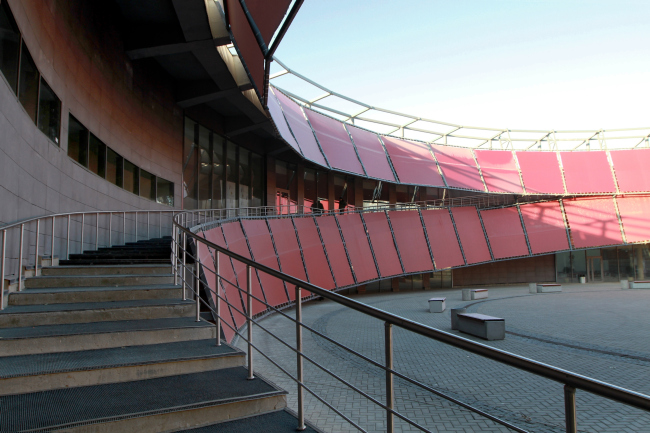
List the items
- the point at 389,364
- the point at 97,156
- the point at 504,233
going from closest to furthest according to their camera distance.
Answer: the point at 389,364
the point at 97,156
the point at 504,233

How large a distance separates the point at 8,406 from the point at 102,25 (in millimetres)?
12036

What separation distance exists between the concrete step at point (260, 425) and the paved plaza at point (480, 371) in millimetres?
1955

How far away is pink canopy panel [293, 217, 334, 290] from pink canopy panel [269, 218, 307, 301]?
0.52 meters

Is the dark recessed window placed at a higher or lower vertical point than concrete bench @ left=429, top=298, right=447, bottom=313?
higher

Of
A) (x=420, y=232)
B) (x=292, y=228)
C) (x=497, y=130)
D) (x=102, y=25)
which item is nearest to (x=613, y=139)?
(x=497, y=130)

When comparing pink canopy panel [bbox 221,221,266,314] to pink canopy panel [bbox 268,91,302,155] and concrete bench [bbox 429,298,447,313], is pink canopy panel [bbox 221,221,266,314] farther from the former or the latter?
concrete bench [bbox 429,298,447,313]

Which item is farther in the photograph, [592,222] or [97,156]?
[592,222]

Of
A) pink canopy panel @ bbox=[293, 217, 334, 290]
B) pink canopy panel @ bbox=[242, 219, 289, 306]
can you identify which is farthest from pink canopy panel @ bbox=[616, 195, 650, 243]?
pink canopy panel @ bbox=[242, 219, 289, 306]

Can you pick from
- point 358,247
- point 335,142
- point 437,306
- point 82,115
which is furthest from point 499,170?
point 82,115

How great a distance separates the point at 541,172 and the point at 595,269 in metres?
9.55

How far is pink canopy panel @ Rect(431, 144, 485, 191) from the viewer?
32.7 meters

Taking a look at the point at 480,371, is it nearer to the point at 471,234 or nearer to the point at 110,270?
the point at 110,270

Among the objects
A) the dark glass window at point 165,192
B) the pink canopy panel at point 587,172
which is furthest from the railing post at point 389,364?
the pink canopy panel at point 587,172

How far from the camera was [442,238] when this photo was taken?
96.3 feet
